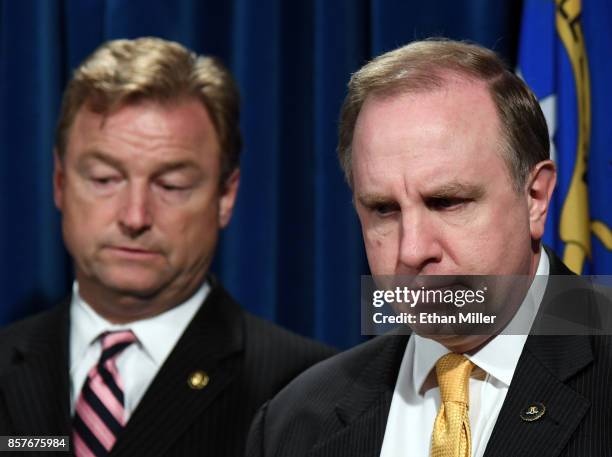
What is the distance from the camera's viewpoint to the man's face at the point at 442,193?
150cm

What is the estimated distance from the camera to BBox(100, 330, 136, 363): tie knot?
2.21m

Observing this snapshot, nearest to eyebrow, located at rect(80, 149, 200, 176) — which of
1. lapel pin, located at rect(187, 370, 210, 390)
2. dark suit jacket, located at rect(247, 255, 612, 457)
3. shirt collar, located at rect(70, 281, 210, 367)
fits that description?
shirt collar, located at rect(70, 281, 210, 367)

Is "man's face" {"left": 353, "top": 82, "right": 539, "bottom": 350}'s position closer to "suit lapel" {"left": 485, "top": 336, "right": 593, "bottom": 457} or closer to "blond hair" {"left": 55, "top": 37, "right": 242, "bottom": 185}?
"suit lapel" {"left": 485, "top": 336, "right": 593, "bottom": 457}

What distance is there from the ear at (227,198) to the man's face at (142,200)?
1.0 inches

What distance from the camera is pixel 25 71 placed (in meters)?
2.85

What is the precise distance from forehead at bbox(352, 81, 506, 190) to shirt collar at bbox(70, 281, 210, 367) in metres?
0.76

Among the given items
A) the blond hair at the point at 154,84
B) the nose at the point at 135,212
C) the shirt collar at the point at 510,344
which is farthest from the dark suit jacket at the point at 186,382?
the shirt collar at the point at 510,344

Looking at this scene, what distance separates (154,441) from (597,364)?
89 cm

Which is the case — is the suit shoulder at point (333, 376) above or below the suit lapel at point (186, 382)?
above

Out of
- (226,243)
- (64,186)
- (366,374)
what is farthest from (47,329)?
(366,374)

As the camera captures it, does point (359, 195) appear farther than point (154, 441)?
No

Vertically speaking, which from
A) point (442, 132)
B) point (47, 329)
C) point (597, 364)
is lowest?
point (47, 329)

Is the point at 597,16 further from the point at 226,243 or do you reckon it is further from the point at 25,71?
the point at 25,71

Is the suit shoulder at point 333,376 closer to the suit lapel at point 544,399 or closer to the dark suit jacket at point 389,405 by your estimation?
the dark suit jacket at point 389,405
